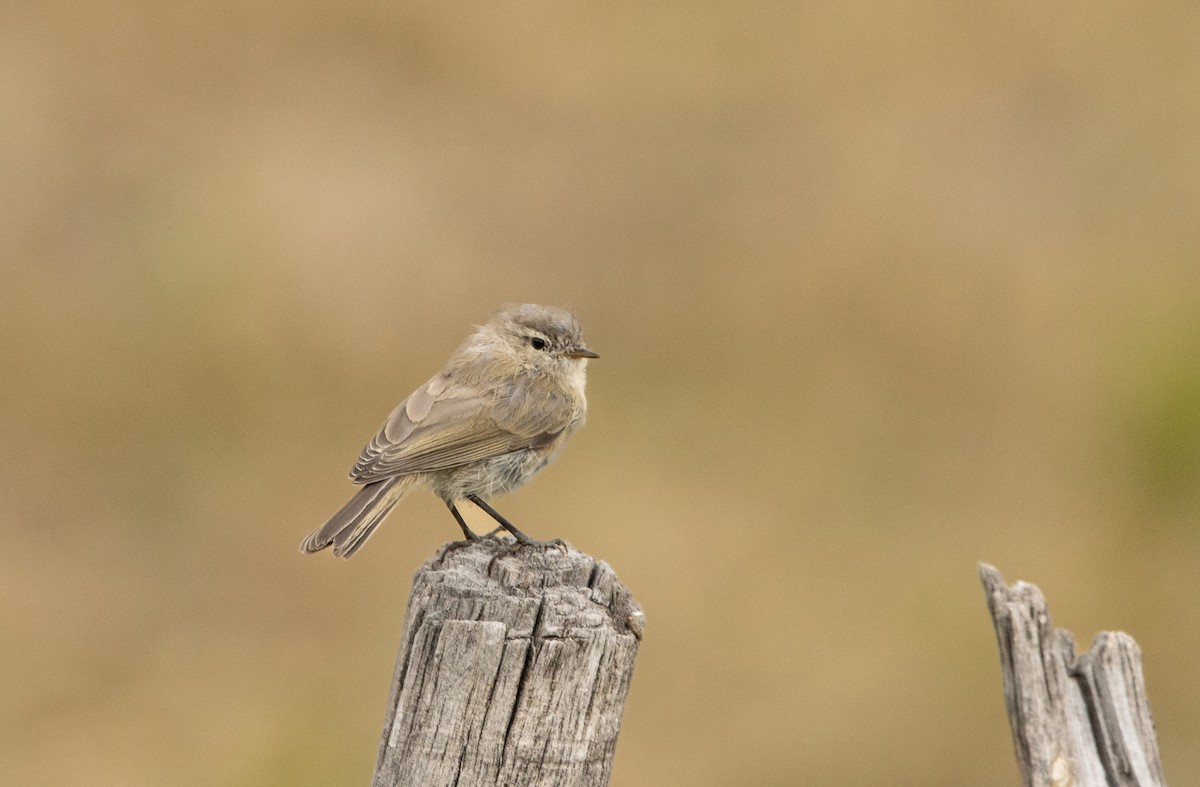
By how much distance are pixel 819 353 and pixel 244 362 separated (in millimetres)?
4317

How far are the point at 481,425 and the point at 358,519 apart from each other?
787mm

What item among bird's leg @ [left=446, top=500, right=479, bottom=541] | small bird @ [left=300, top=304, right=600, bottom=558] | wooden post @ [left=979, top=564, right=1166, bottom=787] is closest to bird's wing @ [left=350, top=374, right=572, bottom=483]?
small bird @ [left=300, top=304, right=600, bottom=558]

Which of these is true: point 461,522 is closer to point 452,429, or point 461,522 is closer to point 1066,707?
point 452,429

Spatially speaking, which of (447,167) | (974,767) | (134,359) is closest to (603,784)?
(974,767)

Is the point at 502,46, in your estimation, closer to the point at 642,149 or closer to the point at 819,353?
the point at 642,149

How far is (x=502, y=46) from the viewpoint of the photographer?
13.4 metres

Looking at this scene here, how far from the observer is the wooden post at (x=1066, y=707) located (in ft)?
13.4

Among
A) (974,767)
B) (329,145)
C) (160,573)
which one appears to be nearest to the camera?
(974,767)

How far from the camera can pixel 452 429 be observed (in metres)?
5.96

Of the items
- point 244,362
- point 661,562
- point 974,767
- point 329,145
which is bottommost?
point 974,767

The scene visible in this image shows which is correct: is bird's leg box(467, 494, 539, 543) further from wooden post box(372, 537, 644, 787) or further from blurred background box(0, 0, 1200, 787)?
blurred background box(0, 0, 1200, 787)

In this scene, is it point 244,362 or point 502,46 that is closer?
point 244,362

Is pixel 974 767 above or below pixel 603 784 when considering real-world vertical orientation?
above

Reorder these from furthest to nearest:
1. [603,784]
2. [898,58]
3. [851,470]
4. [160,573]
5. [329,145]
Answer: [898,58]
[329,145]
[851,470]
[160,573]
[603,784]
